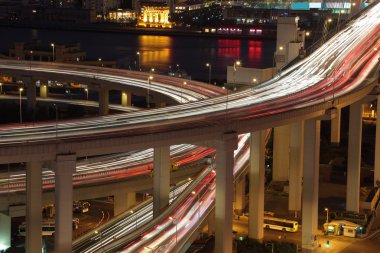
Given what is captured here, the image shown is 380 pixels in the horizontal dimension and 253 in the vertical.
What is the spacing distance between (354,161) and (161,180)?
12.5 feet

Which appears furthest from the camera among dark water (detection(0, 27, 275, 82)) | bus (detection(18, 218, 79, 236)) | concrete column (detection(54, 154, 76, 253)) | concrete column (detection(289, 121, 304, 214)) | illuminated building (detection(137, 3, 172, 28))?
illuminated building (detection(137, 3, 172, 28))

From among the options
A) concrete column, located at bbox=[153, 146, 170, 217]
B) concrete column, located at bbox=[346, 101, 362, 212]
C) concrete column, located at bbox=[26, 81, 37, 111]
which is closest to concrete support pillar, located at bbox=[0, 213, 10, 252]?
concrete column, located at bbox=[153, 146, 170, 217]

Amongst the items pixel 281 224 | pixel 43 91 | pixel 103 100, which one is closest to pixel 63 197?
pixel 281 224

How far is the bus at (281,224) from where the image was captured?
11.1m

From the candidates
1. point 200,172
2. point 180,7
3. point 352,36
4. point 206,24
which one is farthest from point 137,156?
point 180,7

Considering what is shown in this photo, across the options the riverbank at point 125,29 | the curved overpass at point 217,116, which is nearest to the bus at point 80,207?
the curved overpass at point 217,116

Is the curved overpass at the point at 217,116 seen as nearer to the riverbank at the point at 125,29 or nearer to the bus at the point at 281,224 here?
the bus at the point at 281,224

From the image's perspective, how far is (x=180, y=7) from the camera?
59312mm

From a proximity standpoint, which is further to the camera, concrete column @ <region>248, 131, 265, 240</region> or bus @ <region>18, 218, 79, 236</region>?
bus @ <region>18, 218, 79, 236</region>

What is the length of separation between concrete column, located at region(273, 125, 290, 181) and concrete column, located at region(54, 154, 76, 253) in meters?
6.40

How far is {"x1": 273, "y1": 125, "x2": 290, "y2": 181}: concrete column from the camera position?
44.6 feet

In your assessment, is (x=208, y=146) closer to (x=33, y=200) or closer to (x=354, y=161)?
(x=33, y=200)

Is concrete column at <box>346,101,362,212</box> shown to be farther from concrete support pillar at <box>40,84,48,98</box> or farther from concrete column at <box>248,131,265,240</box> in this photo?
concrete support pillar at <box>40,84,48,98</box>

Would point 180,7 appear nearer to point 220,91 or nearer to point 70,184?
point 220,91
